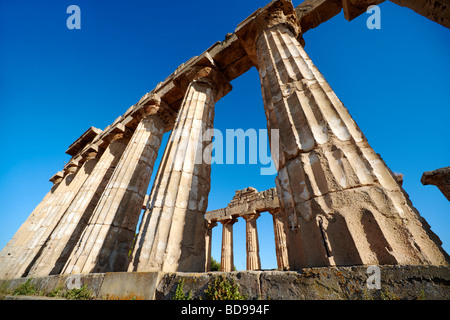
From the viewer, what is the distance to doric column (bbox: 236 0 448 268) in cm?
156

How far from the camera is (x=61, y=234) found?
632 cm

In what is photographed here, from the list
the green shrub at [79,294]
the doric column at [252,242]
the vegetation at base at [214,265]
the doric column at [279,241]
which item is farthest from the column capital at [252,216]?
the vegetation at base at [214,265]

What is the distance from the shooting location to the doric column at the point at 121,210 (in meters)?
4.54

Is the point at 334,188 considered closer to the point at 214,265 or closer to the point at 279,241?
the point at 279,241

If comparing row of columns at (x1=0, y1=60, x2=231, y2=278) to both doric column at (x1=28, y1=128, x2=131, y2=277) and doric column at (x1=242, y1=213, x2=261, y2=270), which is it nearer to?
doric column at (x1=28, y1=128, x2=131, y2=277)

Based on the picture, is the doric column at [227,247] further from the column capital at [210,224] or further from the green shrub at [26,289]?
the green shrub at [26,289]

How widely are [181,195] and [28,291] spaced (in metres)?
3.86

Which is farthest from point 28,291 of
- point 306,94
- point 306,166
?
point 306,94

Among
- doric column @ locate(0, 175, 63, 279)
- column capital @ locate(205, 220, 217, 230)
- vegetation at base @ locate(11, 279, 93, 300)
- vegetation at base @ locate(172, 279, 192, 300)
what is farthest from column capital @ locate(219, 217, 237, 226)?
vegetation at base @ locate(172, 279, 192, 300)

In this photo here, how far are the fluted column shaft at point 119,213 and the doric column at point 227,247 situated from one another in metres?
9.23
